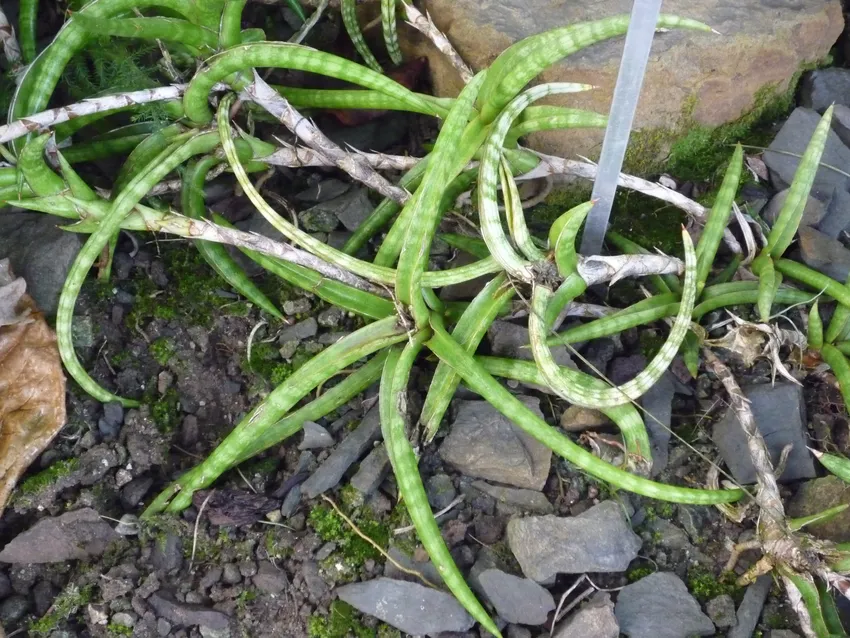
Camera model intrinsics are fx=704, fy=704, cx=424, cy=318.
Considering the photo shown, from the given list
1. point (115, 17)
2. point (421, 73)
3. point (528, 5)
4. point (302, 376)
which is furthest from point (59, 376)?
point (528, 5)

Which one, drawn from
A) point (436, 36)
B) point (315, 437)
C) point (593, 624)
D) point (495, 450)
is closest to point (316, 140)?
point (436, 36)

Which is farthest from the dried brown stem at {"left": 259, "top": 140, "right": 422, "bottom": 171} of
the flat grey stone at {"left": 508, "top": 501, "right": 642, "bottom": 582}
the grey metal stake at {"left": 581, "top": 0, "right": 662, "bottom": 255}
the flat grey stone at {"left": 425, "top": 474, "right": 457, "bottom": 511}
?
the flat grey stone at {"left": 508, "top": 501, "right": 642, "bottom": 582}

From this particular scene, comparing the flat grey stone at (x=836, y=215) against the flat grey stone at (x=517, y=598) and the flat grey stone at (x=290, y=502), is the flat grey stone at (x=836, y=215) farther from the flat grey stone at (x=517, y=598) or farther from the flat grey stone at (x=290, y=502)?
the flat grey stone at (x=290, y=502)

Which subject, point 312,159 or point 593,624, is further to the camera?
point 312,159

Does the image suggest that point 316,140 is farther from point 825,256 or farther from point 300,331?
point 825,256

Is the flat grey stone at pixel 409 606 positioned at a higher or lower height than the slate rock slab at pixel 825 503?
lower

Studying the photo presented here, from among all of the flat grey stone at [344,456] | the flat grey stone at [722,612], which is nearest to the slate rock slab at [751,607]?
the flat grey stone at [722,612]

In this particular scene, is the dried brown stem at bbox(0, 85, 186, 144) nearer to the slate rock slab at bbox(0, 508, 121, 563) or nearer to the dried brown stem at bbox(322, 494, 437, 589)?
the slate rock slab at bbox(0, 508, 121, 563)
